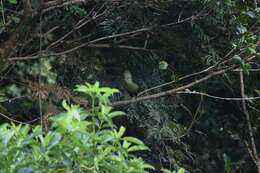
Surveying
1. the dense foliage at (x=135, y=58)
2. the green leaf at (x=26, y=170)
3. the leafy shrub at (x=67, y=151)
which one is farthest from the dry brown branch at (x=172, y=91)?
the green leaf at (x=26, y=170)

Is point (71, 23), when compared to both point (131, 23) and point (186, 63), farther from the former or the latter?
point (186, 63)

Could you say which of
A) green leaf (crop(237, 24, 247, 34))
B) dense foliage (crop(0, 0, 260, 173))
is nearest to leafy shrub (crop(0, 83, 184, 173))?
dense foliage (crop(0, 0, 260, 173))

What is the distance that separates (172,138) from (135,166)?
4.13ft

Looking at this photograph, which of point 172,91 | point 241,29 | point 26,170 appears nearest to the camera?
point 26,170

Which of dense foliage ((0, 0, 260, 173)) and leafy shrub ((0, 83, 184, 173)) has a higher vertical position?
leafy shrub ((0, 83, 184, 173))

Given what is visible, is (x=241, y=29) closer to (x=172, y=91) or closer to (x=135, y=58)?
(x=172, y=91)

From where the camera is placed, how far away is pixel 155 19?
2.61 m

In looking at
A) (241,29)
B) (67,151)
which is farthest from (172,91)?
(67,151)

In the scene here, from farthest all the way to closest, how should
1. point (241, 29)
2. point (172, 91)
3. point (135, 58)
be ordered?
point (135, 58) → point (172, 91) → point (241, 29)

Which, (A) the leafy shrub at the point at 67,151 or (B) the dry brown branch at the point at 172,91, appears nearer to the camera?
(A) the leafy shrub at the point at 67,151

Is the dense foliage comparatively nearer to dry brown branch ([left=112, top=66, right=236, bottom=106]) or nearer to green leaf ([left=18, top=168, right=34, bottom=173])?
dry brown branch ([left=112, top=66, right=236, bottom=106])

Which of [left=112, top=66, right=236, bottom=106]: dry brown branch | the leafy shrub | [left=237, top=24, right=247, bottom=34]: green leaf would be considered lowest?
[left=112, top=66, right=236, bottom=106]: dry brown branch

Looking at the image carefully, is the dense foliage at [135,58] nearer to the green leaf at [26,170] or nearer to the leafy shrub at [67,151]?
the leafy shrub at [67,151]

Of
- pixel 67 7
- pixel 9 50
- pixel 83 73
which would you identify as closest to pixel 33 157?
pixel 9 50
